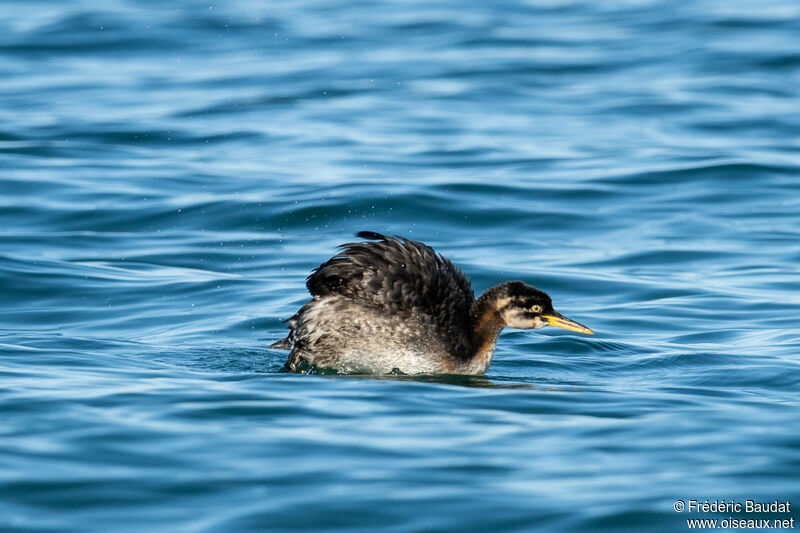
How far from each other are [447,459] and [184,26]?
22289mm

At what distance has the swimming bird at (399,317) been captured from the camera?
32.7 feet

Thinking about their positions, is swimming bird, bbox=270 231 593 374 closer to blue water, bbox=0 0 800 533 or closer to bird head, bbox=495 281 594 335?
bird head, bbox=495 281 594 335

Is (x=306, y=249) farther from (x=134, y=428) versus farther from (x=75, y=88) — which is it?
(x=75, y=88)

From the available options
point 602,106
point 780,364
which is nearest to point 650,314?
point 780,364

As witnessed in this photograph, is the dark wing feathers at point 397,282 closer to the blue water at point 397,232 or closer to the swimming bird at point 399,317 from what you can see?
the swimming bird at point 399,317

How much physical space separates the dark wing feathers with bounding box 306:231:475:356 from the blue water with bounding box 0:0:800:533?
59cm

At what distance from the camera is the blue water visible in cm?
703

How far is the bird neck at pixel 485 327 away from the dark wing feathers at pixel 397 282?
12cm

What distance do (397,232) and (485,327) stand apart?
558 cm

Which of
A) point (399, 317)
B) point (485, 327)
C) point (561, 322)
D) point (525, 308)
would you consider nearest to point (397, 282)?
point (399, 317)

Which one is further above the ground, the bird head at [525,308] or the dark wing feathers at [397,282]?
the dark wing feathers at [397,282]

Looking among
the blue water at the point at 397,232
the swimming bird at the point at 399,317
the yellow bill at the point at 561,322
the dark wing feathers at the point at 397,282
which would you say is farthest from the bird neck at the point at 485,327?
the blue water at the point at 397,232

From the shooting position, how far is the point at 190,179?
17625mm

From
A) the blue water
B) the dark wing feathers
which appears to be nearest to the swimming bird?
the dark wing feathers
